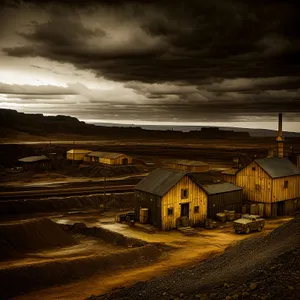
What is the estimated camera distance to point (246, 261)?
64.4 feet

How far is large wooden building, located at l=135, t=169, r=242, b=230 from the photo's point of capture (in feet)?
125

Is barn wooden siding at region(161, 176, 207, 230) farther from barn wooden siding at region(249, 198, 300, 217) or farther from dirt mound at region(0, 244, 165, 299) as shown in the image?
dirt mound at region(0, 244, 165, 299)

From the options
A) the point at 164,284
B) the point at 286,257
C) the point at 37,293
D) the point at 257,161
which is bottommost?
the point at 37,293

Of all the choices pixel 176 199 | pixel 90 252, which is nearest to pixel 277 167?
pixel 176 199

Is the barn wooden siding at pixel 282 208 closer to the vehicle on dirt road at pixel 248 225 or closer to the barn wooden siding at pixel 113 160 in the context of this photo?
the vehicle on dirt road at pixel 248 225

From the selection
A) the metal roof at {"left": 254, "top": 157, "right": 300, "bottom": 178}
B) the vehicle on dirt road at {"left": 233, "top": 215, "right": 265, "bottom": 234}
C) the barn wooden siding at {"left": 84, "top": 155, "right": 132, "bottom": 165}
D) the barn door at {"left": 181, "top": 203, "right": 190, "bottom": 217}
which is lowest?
the vehicle on dirt road at {"left": 233, "top": 215, "right": 265, "bottom": 234}

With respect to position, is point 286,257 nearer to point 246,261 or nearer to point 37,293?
point 246,261

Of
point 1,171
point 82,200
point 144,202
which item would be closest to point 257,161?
point 144,202

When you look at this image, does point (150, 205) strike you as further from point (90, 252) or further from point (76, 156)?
point (76, 156)

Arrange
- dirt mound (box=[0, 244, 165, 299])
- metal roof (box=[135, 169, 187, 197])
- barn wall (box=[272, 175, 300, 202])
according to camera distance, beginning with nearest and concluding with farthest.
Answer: dirt mound (box=[0, 244, 165, 299])
metal roof (box=[135, 169, 187, 197])
barn wall (box=[272, 175, 300, 202])

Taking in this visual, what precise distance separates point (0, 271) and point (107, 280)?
6706 millimetres

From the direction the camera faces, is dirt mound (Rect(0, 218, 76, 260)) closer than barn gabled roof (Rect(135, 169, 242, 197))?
Yes

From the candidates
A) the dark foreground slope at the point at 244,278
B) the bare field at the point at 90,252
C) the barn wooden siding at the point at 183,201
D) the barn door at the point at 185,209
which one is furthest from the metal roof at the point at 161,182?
the dark foreground slope at the point at 244,278

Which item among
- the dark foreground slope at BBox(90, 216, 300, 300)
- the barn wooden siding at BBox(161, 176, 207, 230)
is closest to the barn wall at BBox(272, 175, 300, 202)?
the barn wooden siding at BBox(161, 176, 207, 230)
